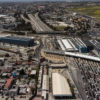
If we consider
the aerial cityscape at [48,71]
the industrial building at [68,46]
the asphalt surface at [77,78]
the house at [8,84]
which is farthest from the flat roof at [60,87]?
the industrial building at [68,46]

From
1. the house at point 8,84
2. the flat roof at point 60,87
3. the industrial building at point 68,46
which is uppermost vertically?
the industrial building at point 68,46

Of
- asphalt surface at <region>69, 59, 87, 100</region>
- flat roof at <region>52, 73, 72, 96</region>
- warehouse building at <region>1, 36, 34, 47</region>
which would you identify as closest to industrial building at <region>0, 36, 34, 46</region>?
warehouse building at <region>1, 36, 34, 47</region>

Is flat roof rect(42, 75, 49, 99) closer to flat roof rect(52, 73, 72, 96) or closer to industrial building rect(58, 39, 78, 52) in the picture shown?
flat roof rect(52, 73, 72, 96)

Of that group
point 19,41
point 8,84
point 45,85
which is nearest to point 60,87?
point 45,85

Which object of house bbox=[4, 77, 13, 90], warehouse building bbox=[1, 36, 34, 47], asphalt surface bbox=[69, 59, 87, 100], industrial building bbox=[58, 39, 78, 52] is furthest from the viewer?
warehouse building bbox=[1, 36, 34, 47]

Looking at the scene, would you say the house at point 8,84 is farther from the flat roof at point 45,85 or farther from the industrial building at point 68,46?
the industrial building at point 68,46

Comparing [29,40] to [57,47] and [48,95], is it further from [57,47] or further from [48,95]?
[48,95]

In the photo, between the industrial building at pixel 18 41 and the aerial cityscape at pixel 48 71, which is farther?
the industrial building at pixel 18 41

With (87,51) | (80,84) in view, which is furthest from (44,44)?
(80,84)

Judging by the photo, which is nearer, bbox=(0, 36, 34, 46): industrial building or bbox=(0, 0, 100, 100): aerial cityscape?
bbox=(0, 0, 100, 100): aerial cityscape
